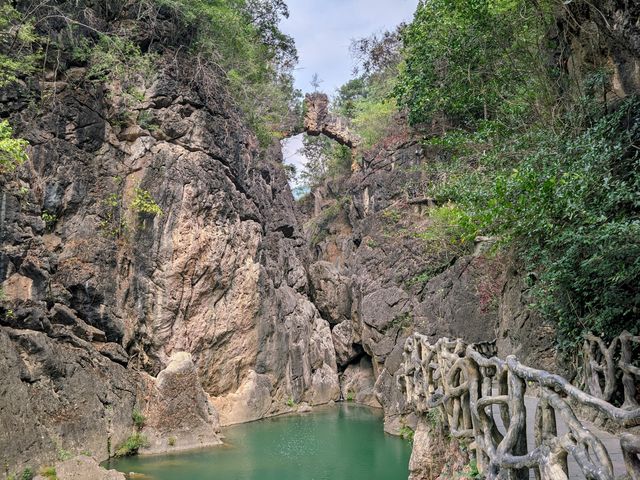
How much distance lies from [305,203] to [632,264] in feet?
88.7

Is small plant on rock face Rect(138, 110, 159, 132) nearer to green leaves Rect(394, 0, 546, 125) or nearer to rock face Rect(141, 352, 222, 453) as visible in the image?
rock face Rect(141, 352, 222, 453)

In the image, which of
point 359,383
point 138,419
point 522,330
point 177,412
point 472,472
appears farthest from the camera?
point 359,383

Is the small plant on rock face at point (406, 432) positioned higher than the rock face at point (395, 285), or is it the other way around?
the rock face at point (395, 285)

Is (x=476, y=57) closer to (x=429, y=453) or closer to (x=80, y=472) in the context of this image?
(x=429, y=453)

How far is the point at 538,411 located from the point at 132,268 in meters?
13.9

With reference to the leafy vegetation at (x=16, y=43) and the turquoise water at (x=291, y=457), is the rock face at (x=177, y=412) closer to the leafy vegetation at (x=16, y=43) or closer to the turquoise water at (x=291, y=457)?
the turquoise water at (x=291, y=457)

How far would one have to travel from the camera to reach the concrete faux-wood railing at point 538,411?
9.11 ft

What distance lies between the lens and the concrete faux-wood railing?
9.11 feet

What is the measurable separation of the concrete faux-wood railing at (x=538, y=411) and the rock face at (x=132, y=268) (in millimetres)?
7880

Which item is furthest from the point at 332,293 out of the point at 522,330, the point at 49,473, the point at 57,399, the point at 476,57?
the point at 49,473

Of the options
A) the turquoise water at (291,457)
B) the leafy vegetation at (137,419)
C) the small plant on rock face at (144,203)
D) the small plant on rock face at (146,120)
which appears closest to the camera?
the turquoise water at (291,457)

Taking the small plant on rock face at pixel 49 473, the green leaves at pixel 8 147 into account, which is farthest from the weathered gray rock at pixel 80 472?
the green leaves at pixel 8 147

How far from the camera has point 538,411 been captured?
3.52 metres

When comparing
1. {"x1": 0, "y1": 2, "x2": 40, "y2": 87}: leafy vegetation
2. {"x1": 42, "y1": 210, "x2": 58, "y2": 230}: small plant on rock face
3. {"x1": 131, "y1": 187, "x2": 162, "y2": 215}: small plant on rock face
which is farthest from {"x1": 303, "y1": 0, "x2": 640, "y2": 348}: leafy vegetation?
{"x1": 0, "y1": 2, "x2": 40, "y2": 87}: leafy vegetation
